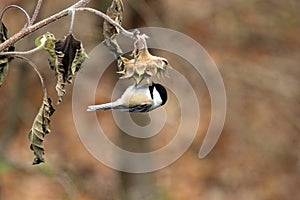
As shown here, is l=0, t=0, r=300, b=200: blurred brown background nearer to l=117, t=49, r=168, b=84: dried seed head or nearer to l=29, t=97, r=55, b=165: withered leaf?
l=29, t=97, r=55, b=165: withered leaf

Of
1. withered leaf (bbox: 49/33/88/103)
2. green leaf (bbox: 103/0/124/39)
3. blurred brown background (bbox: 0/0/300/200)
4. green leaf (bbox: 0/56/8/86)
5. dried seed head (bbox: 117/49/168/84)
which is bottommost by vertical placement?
dried seed head (bbox: 117/49/168/84)

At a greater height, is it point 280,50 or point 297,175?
point 280,50

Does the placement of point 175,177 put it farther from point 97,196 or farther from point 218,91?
point 218,91

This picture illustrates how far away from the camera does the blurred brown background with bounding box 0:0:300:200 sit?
358cm

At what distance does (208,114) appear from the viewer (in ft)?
19.6

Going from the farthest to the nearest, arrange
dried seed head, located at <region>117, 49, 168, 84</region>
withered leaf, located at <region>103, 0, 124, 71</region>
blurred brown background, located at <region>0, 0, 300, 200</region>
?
1. blurred brown background, located at <region>0, 0, 300, 200</region>
2. withered leaf, located at <region>103, 0, 124, 71</region>
3. dried seed head, located at <region>117, 49, 168, 84</region>

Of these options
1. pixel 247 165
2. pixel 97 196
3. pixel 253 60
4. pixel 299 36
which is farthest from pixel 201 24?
pixel 97 196

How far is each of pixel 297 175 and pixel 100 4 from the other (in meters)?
3.08

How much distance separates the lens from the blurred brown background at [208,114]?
3585 millimetres

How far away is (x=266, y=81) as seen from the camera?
14.2ft

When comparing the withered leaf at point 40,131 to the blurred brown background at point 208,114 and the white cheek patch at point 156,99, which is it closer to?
the white cheek patch at point 156,99

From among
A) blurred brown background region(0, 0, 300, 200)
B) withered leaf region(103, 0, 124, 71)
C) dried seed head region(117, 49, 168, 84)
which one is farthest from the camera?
blurred brown background region(0, 0, 300, 200)

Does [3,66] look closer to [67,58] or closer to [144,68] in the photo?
[67,58]

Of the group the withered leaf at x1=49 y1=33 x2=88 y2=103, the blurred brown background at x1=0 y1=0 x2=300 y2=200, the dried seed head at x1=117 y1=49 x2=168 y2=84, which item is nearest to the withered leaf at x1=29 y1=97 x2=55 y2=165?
the withered leaf at x1=49 y1=33 x2=88 y2=103
